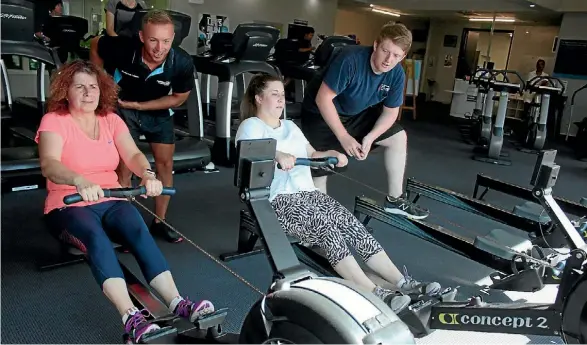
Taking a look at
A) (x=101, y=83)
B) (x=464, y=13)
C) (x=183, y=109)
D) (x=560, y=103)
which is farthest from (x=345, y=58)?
(x=464, y=13)

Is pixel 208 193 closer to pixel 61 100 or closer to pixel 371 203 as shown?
pixel 371 203

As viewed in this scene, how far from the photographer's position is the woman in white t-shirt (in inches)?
86.2

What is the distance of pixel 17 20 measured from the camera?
14.0 ft

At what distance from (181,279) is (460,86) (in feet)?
30.0

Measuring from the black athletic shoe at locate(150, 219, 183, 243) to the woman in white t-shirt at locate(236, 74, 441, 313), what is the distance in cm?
91

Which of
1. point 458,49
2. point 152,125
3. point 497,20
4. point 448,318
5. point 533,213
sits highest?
point 497,20

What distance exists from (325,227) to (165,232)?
1244 mm

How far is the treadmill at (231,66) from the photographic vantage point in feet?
15.9

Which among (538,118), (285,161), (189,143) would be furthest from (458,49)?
(285,161)

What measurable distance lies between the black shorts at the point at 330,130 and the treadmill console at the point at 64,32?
141 inches

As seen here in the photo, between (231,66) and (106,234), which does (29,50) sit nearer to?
(231,66)

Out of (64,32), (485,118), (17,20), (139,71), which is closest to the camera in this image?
(139,71)

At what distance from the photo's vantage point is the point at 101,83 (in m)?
2.23

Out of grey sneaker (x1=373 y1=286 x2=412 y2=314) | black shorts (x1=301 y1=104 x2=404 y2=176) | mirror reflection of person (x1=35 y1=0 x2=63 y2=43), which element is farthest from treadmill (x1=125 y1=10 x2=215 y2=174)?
mirror reflection of person (x1=35 y1=0 x2=63 y2=43)
